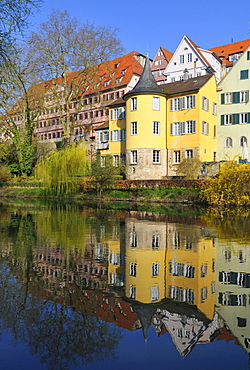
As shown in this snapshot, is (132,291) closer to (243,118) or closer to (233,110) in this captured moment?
(243,118)

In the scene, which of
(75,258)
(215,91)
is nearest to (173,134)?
(215,91)

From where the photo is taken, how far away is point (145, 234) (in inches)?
484

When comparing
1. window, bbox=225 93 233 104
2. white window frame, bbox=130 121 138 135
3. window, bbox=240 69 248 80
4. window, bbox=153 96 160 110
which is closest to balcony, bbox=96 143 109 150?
white window frame, bbox=130 121 138 135

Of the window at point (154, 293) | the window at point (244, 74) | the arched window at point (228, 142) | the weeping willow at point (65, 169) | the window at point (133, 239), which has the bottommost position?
the window at point (133, 239)

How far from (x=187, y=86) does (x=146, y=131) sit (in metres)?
6.74

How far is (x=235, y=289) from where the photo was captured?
18.9 ft

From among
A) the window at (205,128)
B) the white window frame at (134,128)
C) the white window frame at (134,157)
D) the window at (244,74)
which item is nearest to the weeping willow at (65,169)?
the white window frame at (134,157)

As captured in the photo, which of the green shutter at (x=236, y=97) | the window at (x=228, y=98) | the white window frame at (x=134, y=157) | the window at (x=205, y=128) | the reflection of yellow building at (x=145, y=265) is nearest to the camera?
the reflection of yellow building at (x=145, y=265)

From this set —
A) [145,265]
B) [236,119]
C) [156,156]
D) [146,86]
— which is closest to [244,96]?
[236,119]

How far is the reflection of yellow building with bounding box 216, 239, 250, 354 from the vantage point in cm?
436

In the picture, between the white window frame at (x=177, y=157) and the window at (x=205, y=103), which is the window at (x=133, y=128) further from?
the window at (x=205, y=103)

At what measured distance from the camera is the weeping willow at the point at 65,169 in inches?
1347

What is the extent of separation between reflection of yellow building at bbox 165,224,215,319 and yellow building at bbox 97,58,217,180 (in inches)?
1104

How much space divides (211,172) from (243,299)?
26967 millimetres
